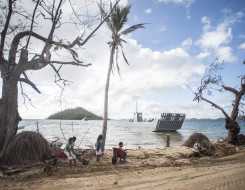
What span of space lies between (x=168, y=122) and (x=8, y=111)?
1239 inches

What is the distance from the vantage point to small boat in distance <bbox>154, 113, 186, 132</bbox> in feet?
113

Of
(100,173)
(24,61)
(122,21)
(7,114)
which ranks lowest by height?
(100,173)

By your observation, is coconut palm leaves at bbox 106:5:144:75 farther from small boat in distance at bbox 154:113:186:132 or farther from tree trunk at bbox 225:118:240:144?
small boat in distance at bbox 154:113:186:132

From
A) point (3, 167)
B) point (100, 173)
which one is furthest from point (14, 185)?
point (100, 173)

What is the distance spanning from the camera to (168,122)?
34812 millimetres

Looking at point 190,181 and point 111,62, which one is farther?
point 111,62

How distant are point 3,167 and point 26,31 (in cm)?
584

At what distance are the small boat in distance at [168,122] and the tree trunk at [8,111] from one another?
97.5 ft

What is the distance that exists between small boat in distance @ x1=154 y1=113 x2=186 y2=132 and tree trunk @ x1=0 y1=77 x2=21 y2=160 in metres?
29.7

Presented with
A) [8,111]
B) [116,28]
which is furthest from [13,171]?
[116,28]

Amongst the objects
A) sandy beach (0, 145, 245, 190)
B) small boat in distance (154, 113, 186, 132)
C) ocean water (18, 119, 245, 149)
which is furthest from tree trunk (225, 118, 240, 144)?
small boat in distance (154, 113, 186, 132)

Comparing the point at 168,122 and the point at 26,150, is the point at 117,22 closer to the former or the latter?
the point at 26,150

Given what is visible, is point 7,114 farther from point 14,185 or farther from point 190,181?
point 190,181

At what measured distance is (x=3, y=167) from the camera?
6215 millimetres
